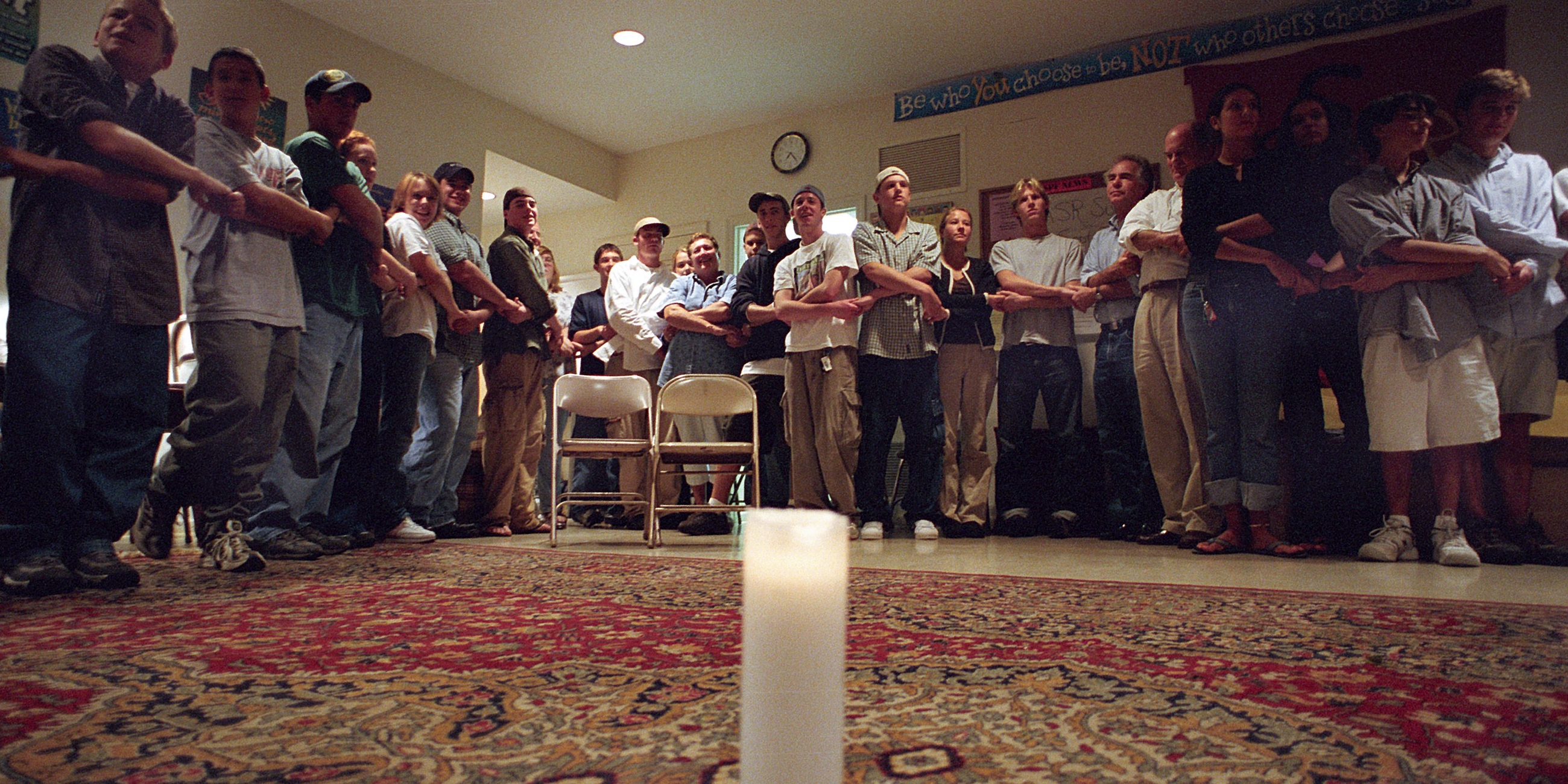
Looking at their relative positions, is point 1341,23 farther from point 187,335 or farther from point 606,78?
point 187,335

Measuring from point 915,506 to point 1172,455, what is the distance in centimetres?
125

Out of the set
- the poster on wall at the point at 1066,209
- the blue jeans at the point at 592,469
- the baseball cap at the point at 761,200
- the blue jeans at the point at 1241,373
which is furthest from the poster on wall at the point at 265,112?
the blue jeans at the point at 1241,373

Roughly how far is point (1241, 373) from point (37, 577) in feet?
12.1

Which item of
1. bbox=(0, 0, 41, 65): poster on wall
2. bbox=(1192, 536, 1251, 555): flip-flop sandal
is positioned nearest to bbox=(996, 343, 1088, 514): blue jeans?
bbox=(1192, 536, 1251, 555): flip-flop sandal

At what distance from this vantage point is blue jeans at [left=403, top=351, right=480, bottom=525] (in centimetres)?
377

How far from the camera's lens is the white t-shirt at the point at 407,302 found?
343cm

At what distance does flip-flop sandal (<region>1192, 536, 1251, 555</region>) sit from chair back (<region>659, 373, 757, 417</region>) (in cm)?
199

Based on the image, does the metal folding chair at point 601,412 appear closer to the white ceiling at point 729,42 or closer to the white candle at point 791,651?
the white ceiling at point 729,42

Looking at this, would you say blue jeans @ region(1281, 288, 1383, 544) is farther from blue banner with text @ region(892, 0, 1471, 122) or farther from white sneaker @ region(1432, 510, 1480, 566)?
blue banner with text @ region(892, 0, 1471, 122)

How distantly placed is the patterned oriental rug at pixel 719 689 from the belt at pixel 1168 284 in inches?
70.4

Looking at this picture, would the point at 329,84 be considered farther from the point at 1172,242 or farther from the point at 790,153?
the point at 790,153

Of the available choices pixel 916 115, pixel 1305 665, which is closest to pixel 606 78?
pixel 916 115

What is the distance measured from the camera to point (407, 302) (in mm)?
3449

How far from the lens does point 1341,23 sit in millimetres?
5367
